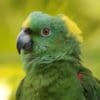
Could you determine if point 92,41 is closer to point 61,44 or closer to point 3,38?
point 61,44

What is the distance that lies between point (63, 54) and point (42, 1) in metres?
0.28

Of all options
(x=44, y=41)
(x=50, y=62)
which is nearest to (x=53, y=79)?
(x=50, y=62)

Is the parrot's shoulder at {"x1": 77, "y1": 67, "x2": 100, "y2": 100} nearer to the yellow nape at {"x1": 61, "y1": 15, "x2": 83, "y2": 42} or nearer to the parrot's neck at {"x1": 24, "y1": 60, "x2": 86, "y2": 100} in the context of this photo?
the parrot's neck at {"x1": 24, "y1": 60, "x2": 86, "y2": 100}

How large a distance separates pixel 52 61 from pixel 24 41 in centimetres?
17

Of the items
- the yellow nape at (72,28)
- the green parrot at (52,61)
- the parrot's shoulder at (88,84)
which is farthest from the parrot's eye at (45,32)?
the parrot's shoulder at (88,84)

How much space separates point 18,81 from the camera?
54.5 inches

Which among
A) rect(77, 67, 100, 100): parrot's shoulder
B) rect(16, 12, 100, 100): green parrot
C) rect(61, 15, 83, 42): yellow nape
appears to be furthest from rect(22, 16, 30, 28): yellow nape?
rect(77, 67, 100, 100): parrot's shoulder

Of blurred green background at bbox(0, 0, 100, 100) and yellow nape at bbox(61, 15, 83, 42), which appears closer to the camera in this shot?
blurred green background at bbox(0, 0, 100, 100)

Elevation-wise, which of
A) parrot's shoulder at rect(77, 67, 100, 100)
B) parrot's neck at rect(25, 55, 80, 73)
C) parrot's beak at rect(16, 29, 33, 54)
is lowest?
parrot's shoulder at rect(77, 67, 100, 100)

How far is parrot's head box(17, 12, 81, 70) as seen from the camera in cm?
138

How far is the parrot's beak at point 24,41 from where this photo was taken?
1.35 m

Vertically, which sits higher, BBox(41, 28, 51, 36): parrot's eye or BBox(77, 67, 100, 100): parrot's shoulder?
BBox(41, 28, 51, 36): parrot's eye

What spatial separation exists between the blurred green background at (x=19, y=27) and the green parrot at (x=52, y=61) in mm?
43

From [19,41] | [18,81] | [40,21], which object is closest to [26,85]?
[18,81]
